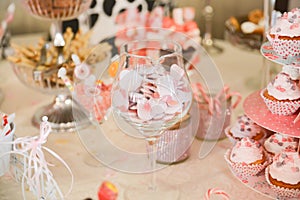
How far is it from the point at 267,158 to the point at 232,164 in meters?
0.08

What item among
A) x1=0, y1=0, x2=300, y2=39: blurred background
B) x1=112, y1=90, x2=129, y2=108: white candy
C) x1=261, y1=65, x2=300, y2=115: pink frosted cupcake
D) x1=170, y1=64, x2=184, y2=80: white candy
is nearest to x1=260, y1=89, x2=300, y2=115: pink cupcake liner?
x1=261, y1=65, x2=300, y2=115: pink frosted cupcake

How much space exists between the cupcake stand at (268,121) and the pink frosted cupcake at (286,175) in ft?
0.12

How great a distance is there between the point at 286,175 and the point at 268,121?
0.42 ft

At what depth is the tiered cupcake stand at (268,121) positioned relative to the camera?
1120mm

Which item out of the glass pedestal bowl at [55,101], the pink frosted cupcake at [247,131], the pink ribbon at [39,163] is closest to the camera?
the pink ribbon at [39,163]

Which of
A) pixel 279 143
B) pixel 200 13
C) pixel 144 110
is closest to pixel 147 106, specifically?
pixel 144 110

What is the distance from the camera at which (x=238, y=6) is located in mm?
2604

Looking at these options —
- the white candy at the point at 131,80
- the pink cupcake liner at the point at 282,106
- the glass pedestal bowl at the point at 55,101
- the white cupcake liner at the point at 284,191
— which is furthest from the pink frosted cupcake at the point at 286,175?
the glass pedestal bowl at the point at 55,101

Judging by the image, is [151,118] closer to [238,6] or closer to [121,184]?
[121,184]

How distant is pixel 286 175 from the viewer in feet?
3.55

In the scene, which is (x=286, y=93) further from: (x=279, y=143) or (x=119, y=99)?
(x=119, y=99)

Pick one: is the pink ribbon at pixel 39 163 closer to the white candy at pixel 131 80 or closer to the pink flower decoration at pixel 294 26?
the white candy at pixel 131 80

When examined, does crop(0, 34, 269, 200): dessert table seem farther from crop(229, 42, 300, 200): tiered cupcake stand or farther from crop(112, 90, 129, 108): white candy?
crop(112, 90, 129, 108): white candy

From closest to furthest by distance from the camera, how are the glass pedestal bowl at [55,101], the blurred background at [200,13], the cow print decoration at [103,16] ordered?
the glass pedestal bowl at [55,101] → the cow print decoration at [103,16] → the blurred background at [200,13]
